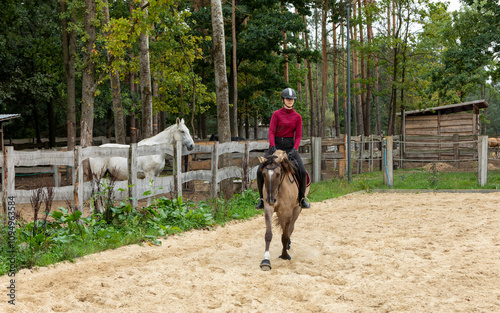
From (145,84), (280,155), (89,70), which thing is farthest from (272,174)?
(89,70)

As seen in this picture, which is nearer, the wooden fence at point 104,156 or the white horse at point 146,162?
the wooden fence at point 104,156

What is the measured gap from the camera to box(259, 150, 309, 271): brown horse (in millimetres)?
6691

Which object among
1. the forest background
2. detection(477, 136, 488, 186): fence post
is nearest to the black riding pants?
the forest background

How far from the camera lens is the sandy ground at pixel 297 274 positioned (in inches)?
200

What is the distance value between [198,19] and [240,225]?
1671 cm

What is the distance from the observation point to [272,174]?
21.9 ft

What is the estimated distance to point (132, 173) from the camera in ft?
31.1

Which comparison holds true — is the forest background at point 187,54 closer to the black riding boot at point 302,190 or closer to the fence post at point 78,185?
the fence post at point 78,185

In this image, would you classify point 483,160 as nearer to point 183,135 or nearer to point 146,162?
point 183,135

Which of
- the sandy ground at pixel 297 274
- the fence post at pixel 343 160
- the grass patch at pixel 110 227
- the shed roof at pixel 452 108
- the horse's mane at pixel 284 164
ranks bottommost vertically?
the sandy ground at pixel 297 274

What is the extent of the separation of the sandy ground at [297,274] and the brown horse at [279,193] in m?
0.42

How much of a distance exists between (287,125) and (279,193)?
1.19 m

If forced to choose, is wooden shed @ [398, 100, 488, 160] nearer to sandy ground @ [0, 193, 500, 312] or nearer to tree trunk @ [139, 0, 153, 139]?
tree trunk @ [139, 0, 153, 139]

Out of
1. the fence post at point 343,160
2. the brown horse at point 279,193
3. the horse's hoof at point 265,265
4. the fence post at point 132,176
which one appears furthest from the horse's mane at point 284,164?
the fence post at point 343,160
